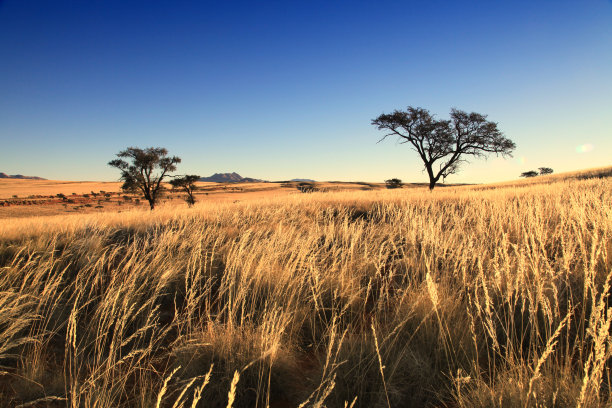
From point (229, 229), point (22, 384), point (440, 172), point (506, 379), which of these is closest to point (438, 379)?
→ point (506, 379)

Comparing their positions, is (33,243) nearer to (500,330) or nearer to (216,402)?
(216,402)

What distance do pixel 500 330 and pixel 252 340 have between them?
2128 mm

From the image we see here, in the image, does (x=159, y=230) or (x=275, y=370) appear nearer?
(x=275, y=370)

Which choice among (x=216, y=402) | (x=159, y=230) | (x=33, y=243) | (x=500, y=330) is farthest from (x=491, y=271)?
(x=33, y=243)

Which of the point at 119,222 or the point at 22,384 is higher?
the point at 119,222

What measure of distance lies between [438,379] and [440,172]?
25.2 metres

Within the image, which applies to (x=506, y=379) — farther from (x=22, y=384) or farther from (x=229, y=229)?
(x=229, y=229)

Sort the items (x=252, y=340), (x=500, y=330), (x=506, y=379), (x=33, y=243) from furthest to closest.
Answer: (x=33, y=243)
(x=500, y=330)
(x=252, y=340)
(x=506, y=379)

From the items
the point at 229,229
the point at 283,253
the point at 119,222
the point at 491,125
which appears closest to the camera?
the point at 283,253

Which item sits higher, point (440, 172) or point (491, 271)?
point (440, 172)

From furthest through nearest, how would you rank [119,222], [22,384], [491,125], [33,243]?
[491,125], [119,222], [33,243], [22,384]

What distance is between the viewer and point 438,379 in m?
2.07

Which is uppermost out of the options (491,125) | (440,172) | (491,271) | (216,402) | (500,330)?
(491,125)

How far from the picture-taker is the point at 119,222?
765cm
